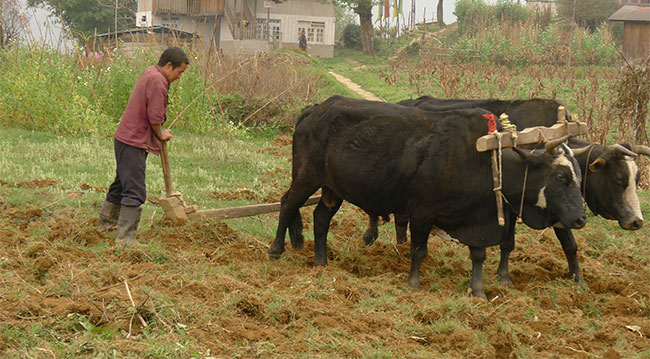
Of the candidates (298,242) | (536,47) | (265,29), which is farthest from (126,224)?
(265,29)

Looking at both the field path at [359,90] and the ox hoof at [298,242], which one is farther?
the field path at [359,90]

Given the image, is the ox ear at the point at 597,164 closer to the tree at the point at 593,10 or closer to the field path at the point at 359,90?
the field path at the point at 359,90

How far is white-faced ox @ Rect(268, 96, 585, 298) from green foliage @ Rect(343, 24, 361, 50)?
45.3m

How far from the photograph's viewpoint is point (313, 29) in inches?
1864

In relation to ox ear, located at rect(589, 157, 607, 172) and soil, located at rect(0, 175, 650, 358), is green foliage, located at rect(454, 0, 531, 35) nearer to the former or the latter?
ox ear, located at rect(589, 157, 607, 172)

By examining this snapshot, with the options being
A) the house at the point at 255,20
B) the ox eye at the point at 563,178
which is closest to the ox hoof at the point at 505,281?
the ox eye at the point at 563,178

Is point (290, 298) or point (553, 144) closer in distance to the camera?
point (290, 298)

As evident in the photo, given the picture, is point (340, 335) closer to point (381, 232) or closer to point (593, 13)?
point (381, 232)

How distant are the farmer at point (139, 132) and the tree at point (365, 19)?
40617mm

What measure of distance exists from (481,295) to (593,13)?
46.8 m

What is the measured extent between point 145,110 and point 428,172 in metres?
2.73

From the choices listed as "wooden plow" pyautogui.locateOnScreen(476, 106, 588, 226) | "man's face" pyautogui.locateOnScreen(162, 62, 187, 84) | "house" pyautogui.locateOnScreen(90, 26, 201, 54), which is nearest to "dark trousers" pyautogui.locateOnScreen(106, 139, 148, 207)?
"man's face" pyautogui.locateOnScreen(162, 62, 187, 84)

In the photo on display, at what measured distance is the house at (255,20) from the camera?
42.8 m

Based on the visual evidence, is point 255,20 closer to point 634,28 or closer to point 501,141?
point 634,28
